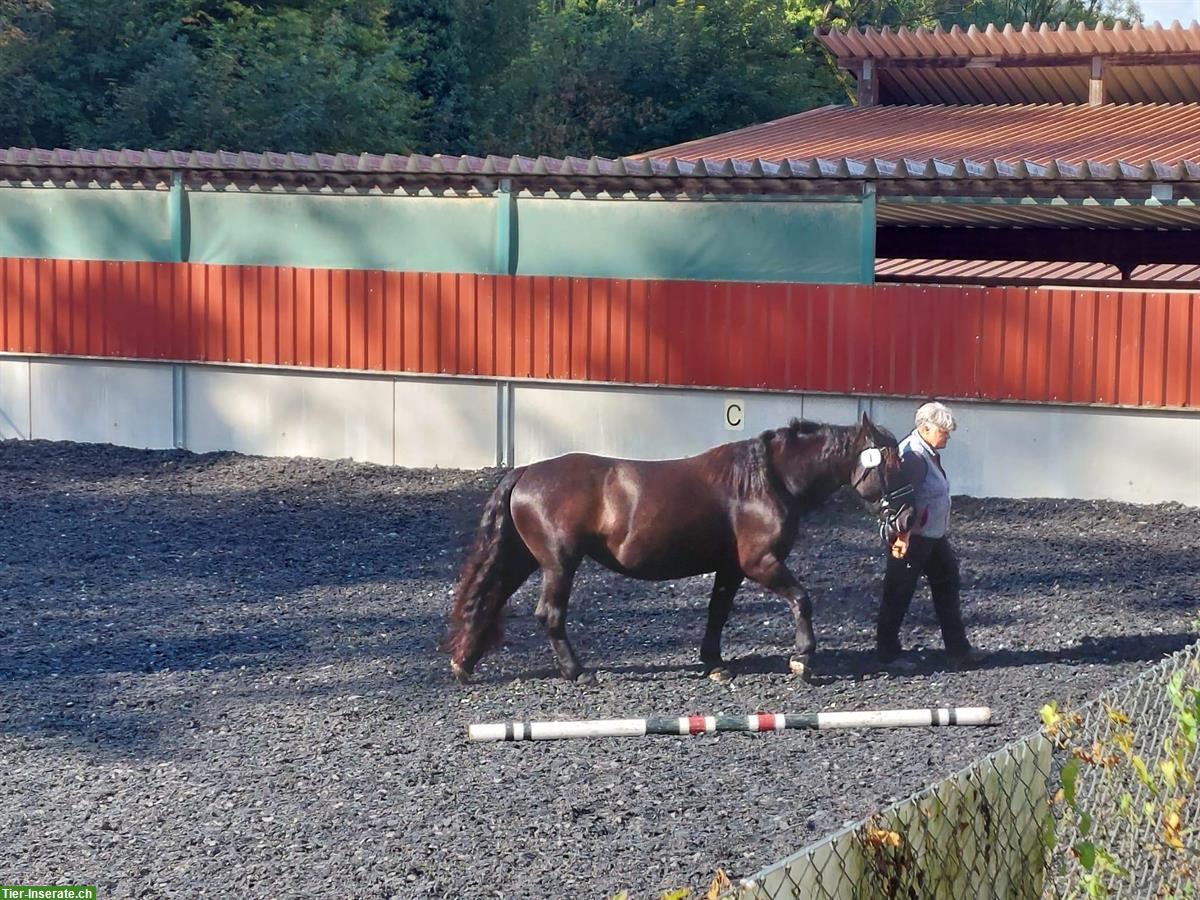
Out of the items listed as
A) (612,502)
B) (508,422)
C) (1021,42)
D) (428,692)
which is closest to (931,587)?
(612,502)

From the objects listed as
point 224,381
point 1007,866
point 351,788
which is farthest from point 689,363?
point 1007,866

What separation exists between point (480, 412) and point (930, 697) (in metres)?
7.76

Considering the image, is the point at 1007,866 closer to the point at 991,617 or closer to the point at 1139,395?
the point at 991,617

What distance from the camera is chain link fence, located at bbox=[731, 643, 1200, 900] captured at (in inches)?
120

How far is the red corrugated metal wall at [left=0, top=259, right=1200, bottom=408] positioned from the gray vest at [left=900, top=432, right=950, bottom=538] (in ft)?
19.0

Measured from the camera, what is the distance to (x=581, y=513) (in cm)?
741

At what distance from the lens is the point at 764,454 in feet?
24.3

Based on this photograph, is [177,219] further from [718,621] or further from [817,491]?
[817,491]

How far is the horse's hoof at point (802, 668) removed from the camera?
24.5ft

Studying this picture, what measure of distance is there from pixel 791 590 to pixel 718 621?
49 cm

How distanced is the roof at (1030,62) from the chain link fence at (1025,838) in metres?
17.7

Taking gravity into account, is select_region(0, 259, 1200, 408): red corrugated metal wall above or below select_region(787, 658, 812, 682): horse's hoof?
above

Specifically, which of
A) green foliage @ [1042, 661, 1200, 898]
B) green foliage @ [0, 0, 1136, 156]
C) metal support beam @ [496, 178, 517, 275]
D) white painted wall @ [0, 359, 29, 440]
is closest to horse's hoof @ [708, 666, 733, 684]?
green foliage @ [1042, 661, 1200, 898]

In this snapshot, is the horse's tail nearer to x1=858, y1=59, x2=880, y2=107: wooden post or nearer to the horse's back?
the horse's back
